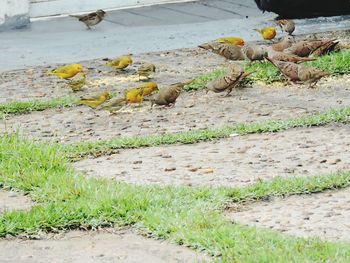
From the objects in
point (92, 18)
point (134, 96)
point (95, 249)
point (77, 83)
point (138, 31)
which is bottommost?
point (138, 31)

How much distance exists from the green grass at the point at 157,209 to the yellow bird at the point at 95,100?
1903 millimetres

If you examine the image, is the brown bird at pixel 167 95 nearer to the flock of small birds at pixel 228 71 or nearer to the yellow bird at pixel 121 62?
the flock of small birds at pixel 228 71

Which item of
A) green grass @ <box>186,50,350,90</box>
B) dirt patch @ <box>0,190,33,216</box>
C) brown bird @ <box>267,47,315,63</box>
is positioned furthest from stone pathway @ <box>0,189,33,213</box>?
brown bird @ <box>267,47,315,63</box>

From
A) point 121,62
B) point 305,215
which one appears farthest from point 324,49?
point 305,215

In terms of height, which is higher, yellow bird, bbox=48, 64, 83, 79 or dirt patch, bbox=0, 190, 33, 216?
dirt patch, bbox=0, 190, 33, 216

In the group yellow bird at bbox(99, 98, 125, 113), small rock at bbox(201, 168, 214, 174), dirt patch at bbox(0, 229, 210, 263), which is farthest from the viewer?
yellow bird at bbox(99, 98, 125, 113)

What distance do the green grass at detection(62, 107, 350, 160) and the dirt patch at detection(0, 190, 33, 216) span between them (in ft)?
3.22

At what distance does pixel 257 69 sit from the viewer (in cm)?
997

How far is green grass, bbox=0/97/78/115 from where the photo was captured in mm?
8883

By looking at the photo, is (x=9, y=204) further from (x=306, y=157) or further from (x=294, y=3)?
(x=294, y=3)

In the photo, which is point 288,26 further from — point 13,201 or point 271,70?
point 13,201

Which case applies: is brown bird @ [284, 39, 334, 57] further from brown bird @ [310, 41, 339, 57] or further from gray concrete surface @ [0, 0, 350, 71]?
gray concrete surface @ [0, 0, 350, 71]

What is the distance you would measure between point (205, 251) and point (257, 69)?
16.8 feet

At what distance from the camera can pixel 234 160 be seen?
22.8 feet
